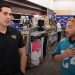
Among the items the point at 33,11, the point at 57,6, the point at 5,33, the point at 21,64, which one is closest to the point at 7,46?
the point at 5,33

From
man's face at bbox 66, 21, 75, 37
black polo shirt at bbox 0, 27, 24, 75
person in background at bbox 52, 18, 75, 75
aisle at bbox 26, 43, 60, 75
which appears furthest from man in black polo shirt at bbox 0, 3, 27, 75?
aisle at bbox 26, 43, 60, 75

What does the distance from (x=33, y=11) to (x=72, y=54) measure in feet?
32.9

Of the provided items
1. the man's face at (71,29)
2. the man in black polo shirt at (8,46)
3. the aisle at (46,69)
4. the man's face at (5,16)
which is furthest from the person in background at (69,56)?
the aisle at (46,69)

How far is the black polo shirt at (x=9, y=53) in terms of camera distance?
6.74ft

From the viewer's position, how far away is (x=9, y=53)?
207 centimetres

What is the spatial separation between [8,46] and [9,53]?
74 millimetres

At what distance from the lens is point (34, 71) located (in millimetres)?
5902

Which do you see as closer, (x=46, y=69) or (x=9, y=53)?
(x=9, y=53)

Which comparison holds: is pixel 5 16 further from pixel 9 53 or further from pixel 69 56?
pixel 69 56

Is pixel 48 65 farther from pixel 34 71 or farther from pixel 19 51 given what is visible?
pixel 19 51

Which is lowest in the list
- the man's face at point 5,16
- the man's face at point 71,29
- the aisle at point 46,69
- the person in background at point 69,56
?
the aisle at point 46,69

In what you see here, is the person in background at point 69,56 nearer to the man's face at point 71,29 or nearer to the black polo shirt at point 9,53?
the man's face at point 71,29

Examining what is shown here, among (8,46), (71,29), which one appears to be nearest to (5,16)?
(8,46)

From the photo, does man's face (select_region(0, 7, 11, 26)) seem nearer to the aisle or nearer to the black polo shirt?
the black polo shirt
